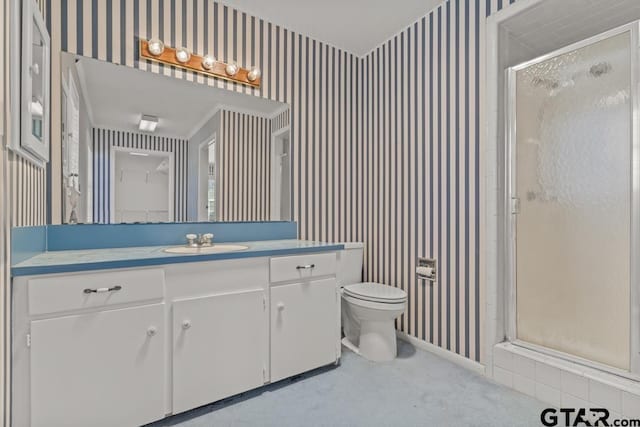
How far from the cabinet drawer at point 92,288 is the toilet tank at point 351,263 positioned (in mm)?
1523

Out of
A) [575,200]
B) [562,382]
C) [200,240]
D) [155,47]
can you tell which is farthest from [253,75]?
[562,382]

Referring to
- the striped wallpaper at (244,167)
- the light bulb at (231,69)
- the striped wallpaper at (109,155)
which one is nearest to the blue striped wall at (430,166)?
the striped wallpaper at (244,167)

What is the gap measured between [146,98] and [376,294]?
1867mm

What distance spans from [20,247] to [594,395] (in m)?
2.55

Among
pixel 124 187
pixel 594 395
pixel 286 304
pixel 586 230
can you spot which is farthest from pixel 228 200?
pixel 594 395

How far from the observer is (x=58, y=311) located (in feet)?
4.09

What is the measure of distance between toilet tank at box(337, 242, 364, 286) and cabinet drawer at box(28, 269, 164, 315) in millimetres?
1523

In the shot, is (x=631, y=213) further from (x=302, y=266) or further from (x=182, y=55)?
(x=182, y=55)

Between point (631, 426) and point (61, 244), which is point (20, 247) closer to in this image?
point (61, 244)

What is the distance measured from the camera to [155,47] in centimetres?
193

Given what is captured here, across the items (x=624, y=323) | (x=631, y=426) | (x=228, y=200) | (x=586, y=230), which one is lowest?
(x=631, y=426)

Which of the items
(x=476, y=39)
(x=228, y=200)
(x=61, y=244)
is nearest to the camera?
(x=61, y=244)

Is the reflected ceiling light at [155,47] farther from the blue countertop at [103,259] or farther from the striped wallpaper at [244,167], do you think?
the blue countertop at [103,259]

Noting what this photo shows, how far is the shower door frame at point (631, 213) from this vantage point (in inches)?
61.7
